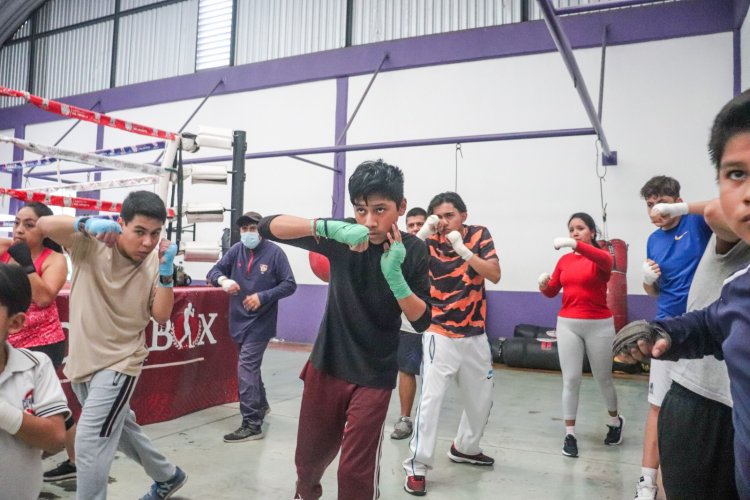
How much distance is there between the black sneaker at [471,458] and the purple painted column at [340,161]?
5.37m

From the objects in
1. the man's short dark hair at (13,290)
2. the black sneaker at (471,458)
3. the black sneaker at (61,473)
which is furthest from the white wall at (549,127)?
the man's short dark hair at (13,290)

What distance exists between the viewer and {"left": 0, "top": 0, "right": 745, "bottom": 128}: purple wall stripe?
20.7 feet

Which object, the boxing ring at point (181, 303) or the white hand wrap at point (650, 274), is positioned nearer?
the white hand wrap at point (650, 274)

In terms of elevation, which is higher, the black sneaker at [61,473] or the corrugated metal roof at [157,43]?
the corrugated metal roof at [157,43]

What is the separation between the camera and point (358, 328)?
178cm

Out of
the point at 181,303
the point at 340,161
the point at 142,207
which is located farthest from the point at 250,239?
the point at 340,161

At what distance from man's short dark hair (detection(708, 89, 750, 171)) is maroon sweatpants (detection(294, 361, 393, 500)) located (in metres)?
1.22

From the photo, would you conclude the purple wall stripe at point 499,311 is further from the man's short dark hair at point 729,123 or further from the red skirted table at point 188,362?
the man's short dark hair at point 729,123

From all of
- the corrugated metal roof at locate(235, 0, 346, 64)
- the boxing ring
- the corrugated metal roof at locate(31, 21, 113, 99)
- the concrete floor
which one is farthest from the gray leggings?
the corrugated metal roof at locate(31, 21, 113, 99)

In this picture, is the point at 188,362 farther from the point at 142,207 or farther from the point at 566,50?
the point at 566,50

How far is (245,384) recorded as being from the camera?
337 cm

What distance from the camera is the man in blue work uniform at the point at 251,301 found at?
3.31m

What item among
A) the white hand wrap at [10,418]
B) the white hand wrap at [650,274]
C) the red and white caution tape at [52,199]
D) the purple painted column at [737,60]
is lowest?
the white hand wrap at [10,418]

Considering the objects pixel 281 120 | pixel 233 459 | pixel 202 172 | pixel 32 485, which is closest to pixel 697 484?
pixel 32 485
